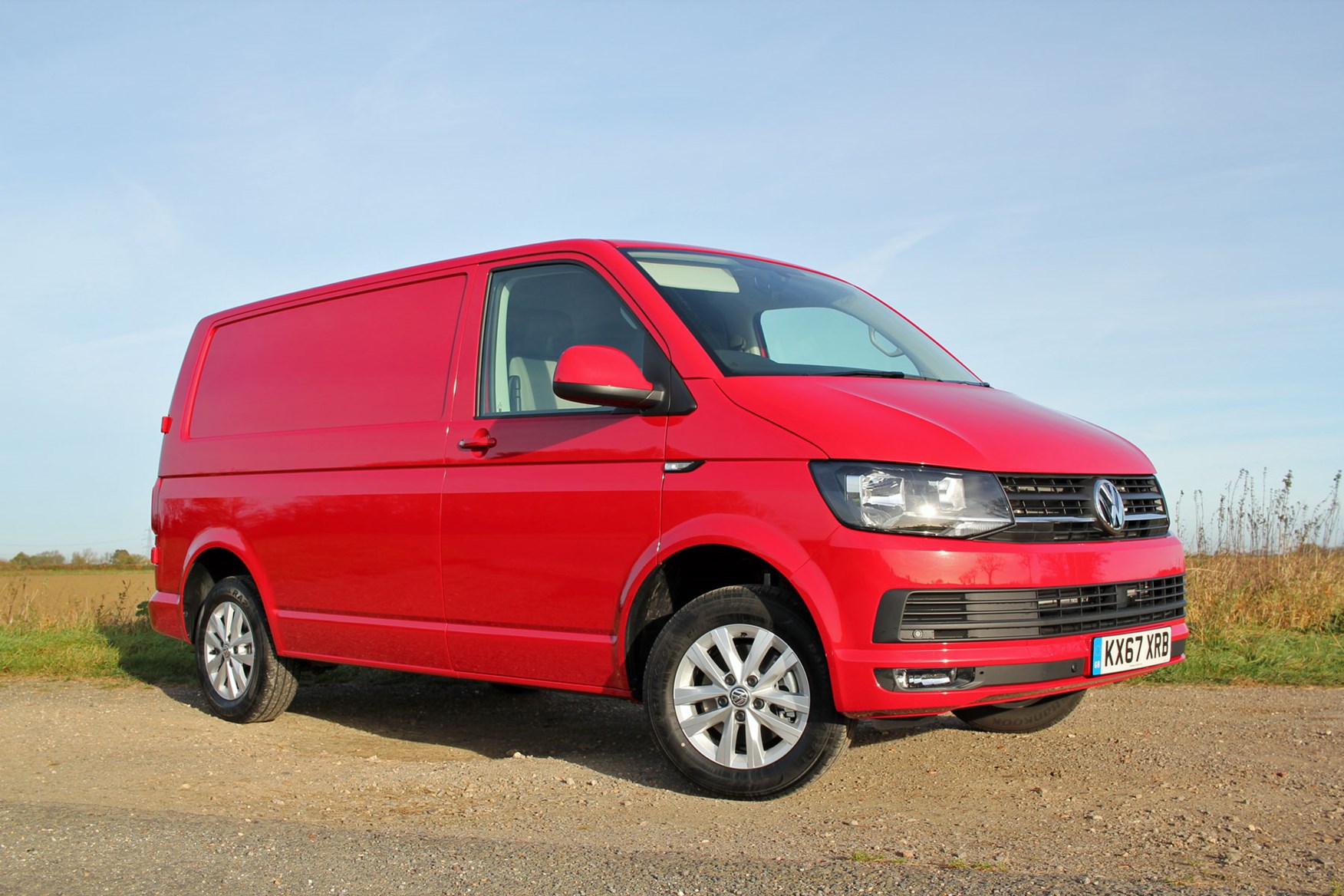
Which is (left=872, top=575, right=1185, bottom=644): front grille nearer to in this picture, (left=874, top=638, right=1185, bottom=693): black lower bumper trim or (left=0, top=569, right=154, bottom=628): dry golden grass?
(left=874, top=638, right=1185, bottom=693): black lower bumper trim

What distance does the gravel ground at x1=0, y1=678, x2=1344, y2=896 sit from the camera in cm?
330

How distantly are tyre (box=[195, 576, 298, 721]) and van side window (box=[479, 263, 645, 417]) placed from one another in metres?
2.09

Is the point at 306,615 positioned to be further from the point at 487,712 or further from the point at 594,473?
the point at 594,473

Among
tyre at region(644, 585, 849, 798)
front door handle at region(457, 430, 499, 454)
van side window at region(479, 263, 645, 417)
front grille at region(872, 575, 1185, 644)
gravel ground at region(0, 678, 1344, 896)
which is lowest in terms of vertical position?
gravel ground at region(0, 678, 1344, 896)

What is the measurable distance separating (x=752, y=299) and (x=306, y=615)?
2.73 m

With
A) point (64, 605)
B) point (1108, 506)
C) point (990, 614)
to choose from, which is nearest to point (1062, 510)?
point (1108, 506)

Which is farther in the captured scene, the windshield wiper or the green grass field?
the green grass field

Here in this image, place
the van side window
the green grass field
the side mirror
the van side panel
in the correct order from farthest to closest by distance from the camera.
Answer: the green grass field, the van side panel, the van side window, the side mirror

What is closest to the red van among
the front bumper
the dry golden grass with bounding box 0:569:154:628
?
the front bumper

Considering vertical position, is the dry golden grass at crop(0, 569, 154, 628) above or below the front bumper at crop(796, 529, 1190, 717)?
below

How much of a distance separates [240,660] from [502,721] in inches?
56.6

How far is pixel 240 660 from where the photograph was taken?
6.49 m

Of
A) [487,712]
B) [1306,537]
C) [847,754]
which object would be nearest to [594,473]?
[847,754]

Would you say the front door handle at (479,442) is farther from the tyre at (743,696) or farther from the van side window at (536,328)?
the tyre at (743,696)
